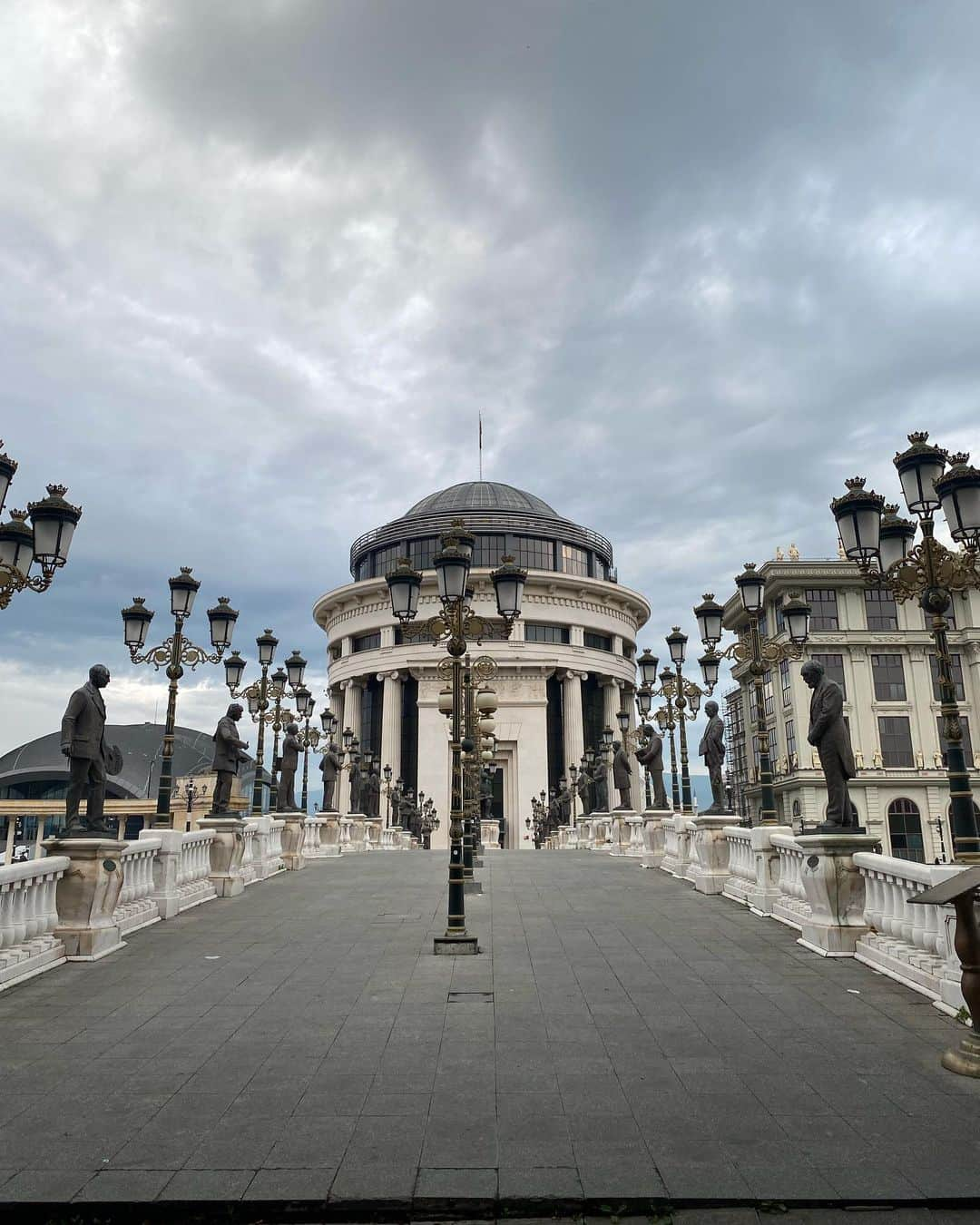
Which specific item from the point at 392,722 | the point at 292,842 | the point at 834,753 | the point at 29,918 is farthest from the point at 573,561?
the point at 29,918

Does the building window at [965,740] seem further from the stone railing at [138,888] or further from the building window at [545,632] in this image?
the stone railing at [138,888]

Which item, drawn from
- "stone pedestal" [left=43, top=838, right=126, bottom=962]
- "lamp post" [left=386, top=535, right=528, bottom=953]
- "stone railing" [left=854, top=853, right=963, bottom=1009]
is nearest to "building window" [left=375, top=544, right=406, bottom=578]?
"lamp post" [left=386, top=535, right=528, bottom=953]

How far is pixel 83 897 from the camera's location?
32.6 ft

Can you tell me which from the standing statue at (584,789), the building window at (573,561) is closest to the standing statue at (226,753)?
the standing statue at (584,789)

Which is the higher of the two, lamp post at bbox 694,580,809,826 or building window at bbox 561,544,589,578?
building window at bbox 561,544,589,578

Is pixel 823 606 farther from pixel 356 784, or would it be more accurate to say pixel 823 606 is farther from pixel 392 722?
pixel 356 784

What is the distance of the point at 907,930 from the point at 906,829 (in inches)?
2139

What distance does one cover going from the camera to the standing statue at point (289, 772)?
21.6 metres

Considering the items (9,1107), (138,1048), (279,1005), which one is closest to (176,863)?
(279,1005)

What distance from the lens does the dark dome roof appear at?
7638cm

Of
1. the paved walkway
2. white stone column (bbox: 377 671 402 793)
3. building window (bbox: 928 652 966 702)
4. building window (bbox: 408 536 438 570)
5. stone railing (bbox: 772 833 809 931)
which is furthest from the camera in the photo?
building window (bbox: 408 536 438 570)

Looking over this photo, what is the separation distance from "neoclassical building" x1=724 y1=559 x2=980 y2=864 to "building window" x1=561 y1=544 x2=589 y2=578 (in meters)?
16.5

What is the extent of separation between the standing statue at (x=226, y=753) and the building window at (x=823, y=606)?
5200 cm

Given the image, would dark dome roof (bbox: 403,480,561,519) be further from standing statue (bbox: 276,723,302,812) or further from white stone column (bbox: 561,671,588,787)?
standing statue (bbox: 276,723,302,812)
